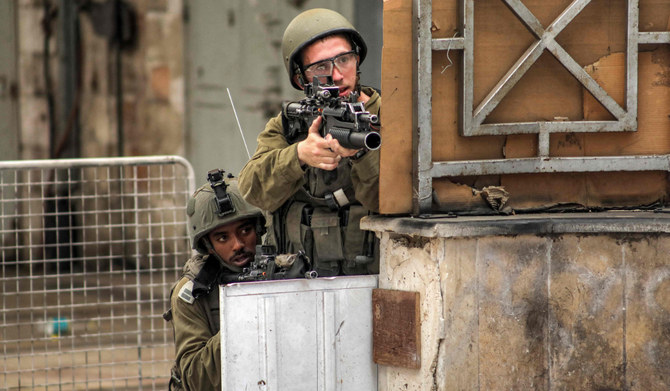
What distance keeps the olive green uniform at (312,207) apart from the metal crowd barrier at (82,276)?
1.86 m

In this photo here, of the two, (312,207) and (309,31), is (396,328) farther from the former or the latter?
(309,31)

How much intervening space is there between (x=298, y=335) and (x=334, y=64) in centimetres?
117

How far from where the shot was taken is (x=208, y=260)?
5.17m

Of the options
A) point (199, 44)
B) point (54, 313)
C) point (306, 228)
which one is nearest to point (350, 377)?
point (306, 228)

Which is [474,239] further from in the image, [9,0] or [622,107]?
[9,0]

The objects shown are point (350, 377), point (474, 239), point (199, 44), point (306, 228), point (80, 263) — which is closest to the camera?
point (474, 239)

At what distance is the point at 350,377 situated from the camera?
418cm

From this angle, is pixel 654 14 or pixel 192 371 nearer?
pixel 654 14

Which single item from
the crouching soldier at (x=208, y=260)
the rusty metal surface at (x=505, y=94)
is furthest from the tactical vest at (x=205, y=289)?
the rusty metal surface at (x=505, y=94)

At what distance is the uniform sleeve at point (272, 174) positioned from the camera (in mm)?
4168

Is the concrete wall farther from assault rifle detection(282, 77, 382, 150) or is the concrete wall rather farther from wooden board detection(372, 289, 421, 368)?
assault rifle detection(282, 77, 382, 150)

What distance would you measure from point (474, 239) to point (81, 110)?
21.6 feet

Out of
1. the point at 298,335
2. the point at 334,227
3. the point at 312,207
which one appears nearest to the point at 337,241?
the point at 334,227

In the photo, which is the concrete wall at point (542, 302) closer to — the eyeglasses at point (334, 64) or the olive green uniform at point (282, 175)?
the olive green uniform at point (282, 175)
